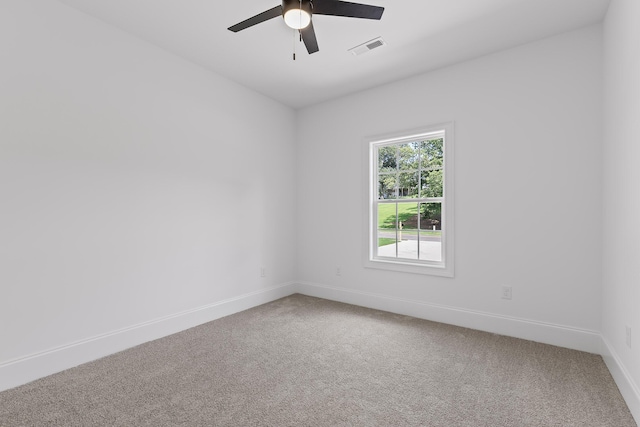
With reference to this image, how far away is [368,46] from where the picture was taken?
294 cm

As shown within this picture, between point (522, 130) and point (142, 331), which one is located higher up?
point (522, 130)

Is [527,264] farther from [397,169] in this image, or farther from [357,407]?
[357,407]

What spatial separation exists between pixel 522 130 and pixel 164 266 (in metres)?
3.74

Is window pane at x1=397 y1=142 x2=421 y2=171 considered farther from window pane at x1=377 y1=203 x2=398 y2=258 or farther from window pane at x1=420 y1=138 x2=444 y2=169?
window pane at x1=377 y1=203 x2=398 y2=258

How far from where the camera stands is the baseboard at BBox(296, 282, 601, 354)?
104 inches

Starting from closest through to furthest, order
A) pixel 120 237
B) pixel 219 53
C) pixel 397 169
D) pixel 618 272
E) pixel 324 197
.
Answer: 1. pixel 618 272
2. pixel 120 237
3. pixel 219 53
4. pixel 397 169
5. pixel 324 197

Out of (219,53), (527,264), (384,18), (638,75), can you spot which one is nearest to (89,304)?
(219,53)

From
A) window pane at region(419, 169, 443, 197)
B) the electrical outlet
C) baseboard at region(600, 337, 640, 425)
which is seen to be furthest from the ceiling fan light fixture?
baseboard at region(600, 337, 640, 425)

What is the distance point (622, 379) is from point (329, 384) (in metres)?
1.91

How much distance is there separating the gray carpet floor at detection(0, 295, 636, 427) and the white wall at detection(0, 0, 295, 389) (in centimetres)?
48

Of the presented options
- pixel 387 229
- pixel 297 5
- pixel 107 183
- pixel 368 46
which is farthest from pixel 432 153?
pixel 107 183

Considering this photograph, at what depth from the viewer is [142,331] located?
2803 millimetres

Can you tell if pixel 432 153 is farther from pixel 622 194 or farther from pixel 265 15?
pixel 265 15

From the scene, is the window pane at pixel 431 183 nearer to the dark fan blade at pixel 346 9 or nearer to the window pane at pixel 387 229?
the window pane at pixel 387 229
